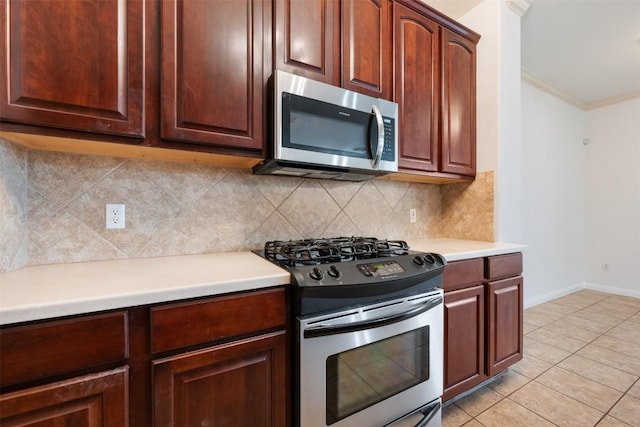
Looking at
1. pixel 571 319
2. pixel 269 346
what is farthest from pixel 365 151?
pixel 571 319

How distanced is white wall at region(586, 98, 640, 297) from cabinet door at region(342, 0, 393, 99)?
4.31 m

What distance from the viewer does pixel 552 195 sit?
12.0ft

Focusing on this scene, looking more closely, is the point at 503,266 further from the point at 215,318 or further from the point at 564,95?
the point at 564,95

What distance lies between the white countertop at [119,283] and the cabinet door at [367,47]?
1150 mm

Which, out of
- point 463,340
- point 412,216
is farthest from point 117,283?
point 412,216

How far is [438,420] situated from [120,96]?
2091 millimetres

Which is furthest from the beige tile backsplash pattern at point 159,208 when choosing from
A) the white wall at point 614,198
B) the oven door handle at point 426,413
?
the white wall at point 614,198

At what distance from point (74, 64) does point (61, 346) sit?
0.93 meters

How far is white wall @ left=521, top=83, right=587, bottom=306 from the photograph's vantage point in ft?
11.1

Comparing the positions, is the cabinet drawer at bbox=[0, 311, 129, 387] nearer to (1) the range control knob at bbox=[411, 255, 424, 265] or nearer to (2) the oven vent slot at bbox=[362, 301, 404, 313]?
(2) the oven vent slot at bbox=[362, 301, 404, 313]

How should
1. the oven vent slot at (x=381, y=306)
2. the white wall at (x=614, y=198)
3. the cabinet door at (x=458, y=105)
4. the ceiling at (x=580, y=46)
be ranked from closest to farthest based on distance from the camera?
the oven vent slot at (x=381, y=306) → the cabinet door at (x=458, y=105) → the ceiling at (x=580, y=46) → the white wall at (x=614, y=198)

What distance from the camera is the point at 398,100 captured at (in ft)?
A: 5.82

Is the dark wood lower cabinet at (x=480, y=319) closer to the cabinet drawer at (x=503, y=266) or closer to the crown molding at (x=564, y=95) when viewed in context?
the cabinet drawer at (x=503, y=266)

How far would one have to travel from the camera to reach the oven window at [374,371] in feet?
3.76
